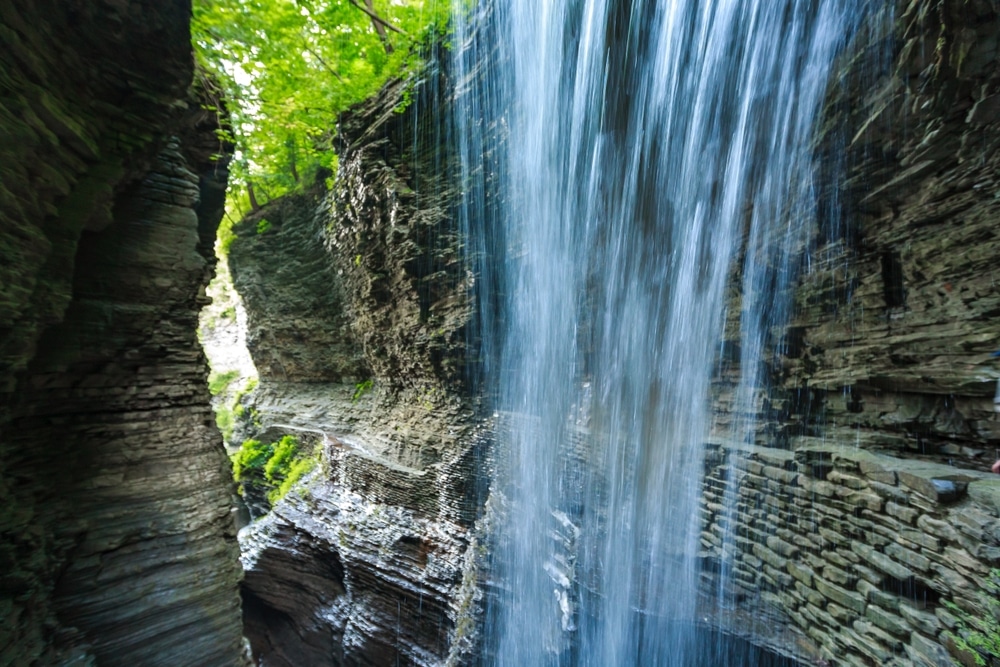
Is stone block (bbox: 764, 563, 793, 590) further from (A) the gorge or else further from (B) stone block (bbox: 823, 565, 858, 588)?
(B) stone block (bbox: 823, 565, 858, 588)

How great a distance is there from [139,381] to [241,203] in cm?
1256

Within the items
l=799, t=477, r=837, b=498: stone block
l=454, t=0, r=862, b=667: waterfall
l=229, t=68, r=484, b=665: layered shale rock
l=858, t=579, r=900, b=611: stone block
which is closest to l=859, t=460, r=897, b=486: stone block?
l=799, t=477, r=837, b=498: stone block

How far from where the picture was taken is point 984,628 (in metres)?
2.86

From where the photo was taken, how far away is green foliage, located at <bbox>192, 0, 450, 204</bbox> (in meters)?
5.92

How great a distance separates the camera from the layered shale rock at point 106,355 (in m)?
3.10

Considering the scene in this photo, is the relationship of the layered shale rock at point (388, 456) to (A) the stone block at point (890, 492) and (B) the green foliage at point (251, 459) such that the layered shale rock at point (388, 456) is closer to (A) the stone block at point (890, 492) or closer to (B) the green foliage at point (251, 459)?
(B) the green foliage at point (251, 459)

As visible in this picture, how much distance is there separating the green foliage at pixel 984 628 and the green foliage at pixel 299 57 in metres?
8.29

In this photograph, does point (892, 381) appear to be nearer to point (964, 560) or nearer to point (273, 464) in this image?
point (964, 560)

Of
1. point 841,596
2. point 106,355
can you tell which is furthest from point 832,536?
point 106,355

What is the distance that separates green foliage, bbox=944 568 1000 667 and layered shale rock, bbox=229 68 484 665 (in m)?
5.13

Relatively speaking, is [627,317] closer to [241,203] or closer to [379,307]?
[379,307]

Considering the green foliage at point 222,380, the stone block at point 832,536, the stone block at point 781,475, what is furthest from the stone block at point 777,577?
the green foliage at point 222,380

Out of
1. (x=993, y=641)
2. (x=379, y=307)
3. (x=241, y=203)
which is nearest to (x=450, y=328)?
(x=379, y=307)

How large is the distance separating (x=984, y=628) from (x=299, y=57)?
11390 millimetres
